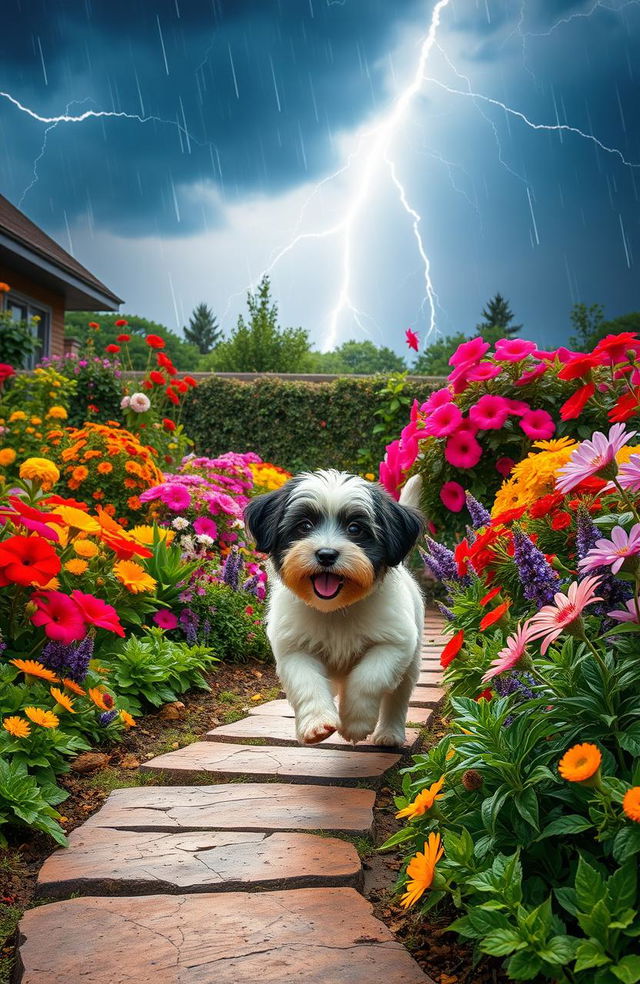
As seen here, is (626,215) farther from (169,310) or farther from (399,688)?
(399,688)

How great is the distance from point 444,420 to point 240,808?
6.96 ft

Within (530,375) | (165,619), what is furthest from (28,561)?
(530,375)

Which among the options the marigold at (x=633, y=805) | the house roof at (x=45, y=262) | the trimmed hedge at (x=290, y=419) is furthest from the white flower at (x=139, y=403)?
the house roof at (x=45, y=262)

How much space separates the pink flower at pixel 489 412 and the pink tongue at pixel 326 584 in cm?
134

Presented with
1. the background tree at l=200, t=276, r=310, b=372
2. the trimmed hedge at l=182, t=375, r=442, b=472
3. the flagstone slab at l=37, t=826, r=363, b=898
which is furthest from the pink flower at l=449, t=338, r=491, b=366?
the background tree at l=200, t=276, r=310, b=372

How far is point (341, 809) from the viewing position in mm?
2609

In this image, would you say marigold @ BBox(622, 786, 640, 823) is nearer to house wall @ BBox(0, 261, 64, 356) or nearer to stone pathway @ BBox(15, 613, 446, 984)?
stone pathway @ BBox(15, 613, 446, 984)

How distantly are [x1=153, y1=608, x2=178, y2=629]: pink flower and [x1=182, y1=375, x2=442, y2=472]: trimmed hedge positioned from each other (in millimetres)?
7890

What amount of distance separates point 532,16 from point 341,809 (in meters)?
70.9

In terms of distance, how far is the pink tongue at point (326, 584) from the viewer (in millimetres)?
2924

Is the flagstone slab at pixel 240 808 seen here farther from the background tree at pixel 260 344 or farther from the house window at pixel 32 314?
the background tree at pixel 260 344

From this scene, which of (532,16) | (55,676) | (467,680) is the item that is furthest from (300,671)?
(532,16)

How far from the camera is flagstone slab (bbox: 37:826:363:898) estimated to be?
6.81ft

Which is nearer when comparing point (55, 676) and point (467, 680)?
point (467, 680)
